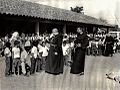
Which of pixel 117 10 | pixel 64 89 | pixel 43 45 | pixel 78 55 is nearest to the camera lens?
pixel 117 10

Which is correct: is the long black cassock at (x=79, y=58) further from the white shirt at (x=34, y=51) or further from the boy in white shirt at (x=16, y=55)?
the boy in white shirt at (x=16, y=55)

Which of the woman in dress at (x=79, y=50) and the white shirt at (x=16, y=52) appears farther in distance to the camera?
the white shirt at (x=16, y=52)

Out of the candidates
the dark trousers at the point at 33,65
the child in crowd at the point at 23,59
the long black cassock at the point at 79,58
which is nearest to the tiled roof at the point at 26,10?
the dark trousers at the point at 33,65

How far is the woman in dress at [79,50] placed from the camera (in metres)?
5.57

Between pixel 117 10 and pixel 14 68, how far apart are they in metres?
3.67

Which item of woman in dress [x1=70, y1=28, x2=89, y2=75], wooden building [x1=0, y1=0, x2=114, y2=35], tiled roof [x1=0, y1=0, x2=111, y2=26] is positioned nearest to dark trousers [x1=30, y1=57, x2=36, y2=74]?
woman in dress [x1=70, y1=28, x2=89, y2=75]

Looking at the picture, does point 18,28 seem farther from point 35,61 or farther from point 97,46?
point 35,61

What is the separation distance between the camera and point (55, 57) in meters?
5.66

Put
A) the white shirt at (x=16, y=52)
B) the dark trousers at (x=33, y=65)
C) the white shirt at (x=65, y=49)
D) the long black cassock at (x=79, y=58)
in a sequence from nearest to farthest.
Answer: the long black cassock at (x=79, y=58)
the white shirt at (x=16, y=52)
the dark trousers at (x=33, y=65)
the white shirt at (x=65, y=49)

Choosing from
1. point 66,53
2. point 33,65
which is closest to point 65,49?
point 66,53

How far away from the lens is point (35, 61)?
21.3 ft

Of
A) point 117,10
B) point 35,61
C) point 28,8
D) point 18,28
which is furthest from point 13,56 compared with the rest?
point 28,8

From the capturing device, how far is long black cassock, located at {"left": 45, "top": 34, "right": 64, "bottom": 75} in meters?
5.51

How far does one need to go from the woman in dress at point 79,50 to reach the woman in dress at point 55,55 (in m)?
0.30
